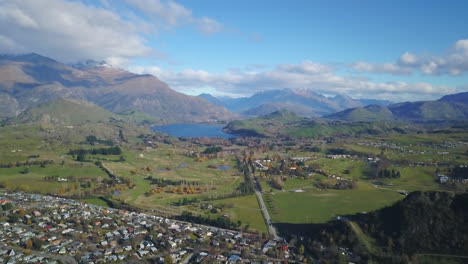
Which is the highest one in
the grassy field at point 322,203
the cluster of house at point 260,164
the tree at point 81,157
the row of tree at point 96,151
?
the row of tree at point 96,151

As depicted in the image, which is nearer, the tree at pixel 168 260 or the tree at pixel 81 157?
the tree at pixel 168 260

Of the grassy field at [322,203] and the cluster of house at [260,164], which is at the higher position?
the cluster of house at [260,164]

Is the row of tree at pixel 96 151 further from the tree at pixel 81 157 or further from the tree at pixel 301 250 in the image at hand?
the tree at pixel 301 250

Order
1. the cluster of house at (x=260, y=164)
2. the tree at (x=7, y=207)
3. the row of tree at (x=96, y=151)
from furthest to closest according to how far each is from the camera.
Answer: the row of tree at (x=96, y=151) → the cluster of house at (x=260, y=164) → the tree at (x=7, y=207)

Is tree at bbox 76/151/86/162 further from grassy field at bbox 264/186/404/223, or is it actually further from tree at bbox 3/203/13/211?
grassy field at bbox 264/186/404/223

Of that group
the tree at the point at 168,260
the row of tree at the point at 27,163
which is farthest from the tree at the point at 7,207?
the row of tree at the point at 27,163

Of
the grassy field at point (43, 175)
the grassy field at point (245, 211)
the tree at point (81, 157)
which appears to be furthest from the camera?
the tree at point (81, 157)

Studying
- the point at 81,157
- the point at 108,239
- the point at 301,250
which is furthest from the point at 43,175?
the point at 301,250

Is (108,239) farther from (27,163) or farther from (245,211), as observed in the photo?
(27,163)

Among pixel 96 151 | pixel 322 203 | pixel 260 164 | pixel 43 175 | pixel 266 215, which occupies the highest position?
pixel 96 151
